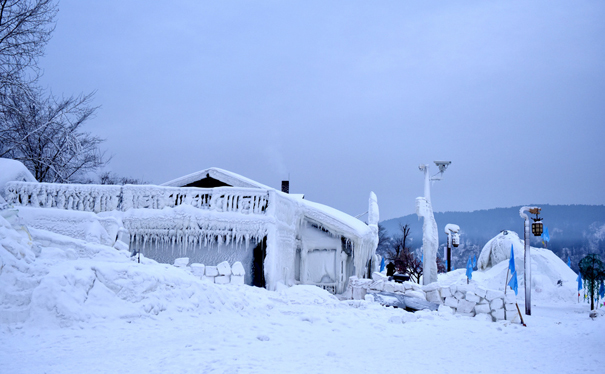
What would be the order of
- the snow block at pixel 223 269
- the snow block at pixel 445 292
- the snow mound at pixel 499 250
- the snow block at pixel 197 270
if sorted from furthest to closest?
the snow mound at pixel 499 250, the snow block at pixel 445 292, the snow block at pixel 223 269, the snow block at pixel 197 270

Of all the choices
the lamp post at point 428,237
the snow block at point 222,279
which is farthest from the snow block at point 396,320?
the lamp post at point 428,237

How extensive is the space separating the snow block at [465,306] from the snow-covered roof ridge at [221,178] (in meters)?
7.09

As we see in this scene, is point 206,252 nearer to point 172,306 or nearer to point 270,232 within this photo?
point 270,232

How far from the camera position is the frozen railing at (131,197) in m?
14.0

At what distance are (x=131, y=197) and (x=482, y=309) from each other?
10.5 metres

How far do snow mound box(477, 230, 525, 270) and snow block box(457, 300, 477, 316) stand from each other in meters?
25.0

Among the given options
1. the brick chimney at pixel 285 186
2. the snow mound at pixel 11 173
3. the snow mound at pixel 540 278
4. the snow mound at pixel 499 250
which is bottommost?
the snow mound at pixel 540 278

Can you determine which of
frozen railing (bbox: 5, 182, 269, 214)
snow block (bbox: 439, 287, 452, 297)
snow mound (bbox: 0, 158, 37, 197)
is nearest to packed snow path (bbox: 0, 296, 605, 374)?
snow block (bbox: 439, 287, 452, 297)

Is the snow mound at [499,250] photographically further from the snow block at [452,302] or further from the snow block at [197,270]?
the snow block at [197,270]

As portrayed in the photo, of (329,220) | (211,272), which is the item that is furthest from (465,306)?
(211,272)

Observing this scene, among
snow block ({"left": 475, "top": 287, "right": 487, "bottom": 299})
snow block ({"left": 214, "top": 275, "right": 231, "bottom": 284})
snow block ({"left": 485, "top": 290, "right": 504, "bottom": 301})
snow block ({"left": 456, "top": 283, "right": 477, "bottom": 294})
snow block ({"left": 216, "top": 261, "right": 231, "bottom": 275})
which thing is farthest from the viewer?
snow block ({"left": 456, "top": 283, "right": 477, "bottom": 294})

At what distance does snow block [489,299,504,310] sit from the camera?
477 inches

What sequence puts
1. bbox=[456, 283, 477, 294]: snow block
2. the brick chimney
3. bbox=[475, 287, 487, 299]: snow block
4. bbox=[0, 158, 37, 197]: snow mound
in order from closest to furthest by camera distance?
bbox=[475, 287, 487, 299]: snow block → bbox=[456, 283, 477, 294]: snow block → bbox=[0, 158, 37, 197]: snow mound → the brick chimney

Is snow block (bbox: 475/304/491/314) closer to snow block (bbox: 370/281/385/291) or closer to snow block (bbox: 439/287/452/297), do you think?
snow block (bbox: 439/287/452/297)
